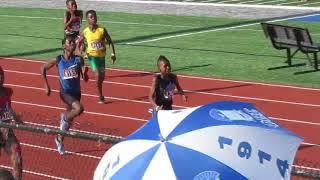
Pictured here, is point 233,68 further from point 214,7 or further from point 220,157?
point 220,157

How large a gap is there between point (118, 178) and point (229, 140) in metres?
0.61

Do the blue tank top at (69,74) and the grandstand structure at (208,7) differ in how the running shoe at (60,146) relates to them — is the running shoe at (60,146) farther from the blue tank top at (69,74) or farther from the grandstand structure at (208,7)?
the grandstand structure at (208,7)

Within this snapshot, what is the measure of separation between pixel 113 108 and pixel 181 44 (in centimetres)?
859

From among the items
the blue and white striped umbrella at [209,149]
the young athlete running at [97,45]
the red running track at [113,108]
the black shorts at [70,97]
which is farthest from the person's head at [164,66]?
the blue and white striped umbrella at [209,149]

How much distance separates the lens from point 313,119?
12.8 metres

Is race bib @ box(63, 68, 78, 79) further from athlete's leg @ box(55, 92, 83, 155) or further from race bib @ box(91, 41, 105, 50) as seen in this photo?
race bib @ box(91, 41, 105, 50)

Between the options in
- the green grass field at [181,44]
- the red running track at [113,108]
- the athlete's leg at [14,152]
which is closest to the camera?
the athlete's leg at [14,152]

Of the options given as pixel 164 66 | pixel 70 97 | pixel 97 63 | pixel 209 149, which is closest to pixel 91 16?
pixel 97 63

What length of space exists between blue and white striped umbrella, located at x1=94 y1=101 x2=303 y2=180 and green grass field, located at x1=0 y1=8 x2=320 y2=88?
1225 cm

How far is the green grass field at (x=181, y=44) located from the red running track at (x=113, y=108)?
1060 millimetres

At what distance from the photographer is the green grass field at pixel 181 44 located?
703 inches

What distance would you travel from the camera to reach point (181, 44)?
22.3 m

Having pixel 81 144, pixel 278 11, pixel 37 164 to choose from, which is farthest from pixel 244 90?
pixel 278 11

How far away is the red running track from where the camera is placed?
10141 mm
